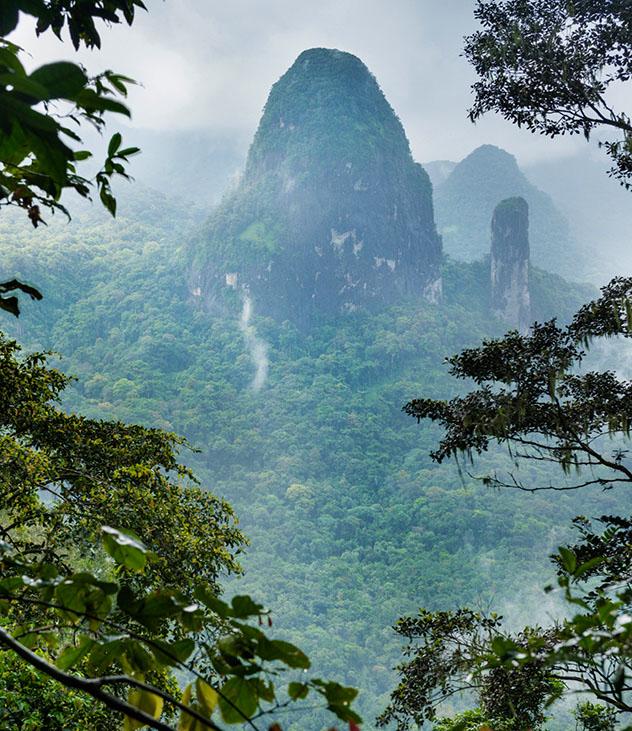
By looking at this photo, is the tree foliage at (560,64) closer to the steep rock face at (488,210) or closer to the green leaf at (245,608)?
the green leaf at (245,608)

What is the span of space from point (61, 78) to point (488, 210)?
92.7 m

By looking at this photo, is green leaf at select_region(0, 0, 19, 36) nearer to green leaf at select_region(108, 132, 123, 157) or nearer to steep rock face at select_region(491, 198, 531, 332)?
green leaf at select_region(108, 132, 123, 157)

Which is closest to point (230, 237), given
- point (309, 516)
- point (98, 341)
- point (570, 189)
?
point (98, 341)

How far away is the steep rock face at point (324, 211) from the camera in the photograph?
56875 millimetres

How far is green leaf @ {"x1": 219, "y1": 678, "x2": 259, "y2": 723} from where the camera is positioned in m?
0.50

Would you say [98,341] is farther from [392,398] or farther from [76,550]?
[76,550]

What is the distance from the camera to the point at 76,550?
16.1 feet

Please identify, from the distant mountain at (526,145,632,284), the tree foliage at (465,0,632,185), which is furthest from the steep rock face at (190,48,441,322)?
the tree foliage at (465,0,632,185)

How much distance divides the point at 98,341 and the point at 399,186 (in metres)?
27.6

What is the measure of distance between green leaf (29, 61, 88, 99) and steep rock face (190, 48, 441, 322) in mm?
56380

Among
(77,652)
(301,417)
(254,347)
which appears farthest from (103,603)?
(254,347)

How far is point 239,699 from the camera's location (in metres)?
0.50

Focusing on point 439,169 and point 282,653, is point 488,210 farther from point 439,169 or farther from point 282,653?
point 282,653

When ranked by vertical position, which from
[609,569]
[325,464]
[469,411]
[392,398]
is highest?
[392,398]
